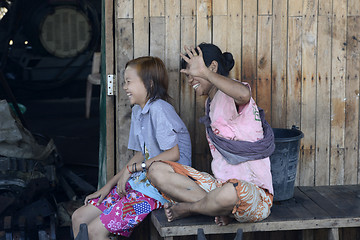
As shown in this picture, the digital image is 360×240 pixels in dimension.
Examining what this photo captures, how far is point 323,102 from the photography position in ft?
13.1

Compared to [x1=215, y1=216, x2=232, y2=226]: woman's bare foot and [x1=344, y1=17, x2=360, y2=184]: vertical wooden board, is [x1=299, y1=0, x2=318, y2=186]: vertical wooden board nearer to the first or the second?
[x1=344, y1=17, x2=360, y2=184]: vertical wooden board

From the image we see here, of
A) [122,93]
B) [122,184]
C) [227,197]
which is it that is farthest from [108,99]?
[227,197]

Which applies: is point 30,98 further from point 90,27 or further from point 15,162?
point 15,162

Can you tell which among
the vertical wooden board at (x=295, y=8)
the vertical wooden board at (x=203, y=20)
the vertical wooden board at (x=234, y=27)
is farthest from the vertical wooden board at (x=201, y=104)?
the vertical wooden board at (x=295, y=8)

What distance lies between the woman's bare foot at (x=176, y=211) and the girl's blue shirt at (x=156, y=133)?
0.80ft

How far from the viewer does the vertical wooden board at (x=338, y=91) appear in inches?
155

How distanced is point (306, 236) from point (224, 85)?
1502 mm

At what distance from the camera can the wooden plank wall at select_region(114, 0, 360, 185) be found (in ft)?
12.5

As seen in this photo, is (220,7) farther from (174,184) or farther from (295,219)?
(295,219)

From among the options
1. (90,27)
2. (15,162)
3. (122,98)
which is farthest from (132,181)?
(90,27)

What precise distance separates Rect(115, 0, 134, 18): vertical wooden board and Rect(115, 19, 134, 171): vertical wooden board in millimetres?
34

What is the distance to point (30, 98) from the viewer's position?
12.1 meters

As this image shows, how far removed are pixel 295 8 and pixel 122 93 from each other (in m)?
1.35

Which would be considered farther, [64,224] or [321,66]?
[64,224]
